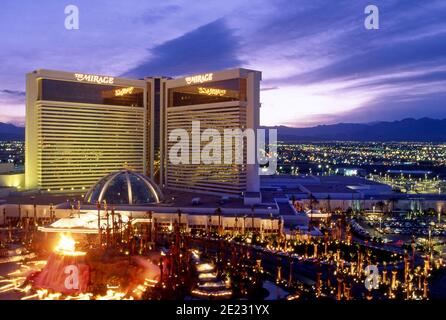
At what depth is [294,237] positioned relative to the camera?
106 ft

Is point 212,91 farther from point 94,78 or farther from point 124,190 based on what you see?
point 124,190

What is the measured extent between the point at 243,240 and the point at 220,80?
21.6m

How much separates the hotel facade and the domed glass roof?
8.84 m

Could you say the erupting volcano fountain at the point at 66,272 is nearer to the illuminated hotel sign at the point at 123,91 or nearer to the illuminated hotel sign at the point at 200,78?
the illuminated hotel sign at the point at 200,78

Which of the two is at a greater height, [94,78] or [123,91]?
[94,78]

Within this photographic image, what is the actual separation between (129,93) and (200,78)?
9964 mm

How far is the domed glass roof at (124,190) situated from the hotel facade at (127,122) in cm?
884

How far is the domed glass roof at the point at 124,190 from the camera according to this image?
4025 cm

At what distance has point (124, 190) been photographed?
40.4m

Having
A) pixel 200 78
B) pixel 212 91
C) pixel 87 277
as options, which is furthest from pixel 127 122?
pixel 87 277

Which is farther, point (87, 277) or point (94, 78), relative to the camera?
point (94, 78)

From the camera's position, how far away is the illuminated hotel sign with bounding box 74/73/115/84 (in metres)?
51.3

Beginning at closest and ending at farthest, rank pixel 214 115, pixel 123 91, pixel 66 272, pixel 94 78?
1. pixel 66 272
2. pixel 214 115
3. pixel 94 78
4. pixel 123 91
